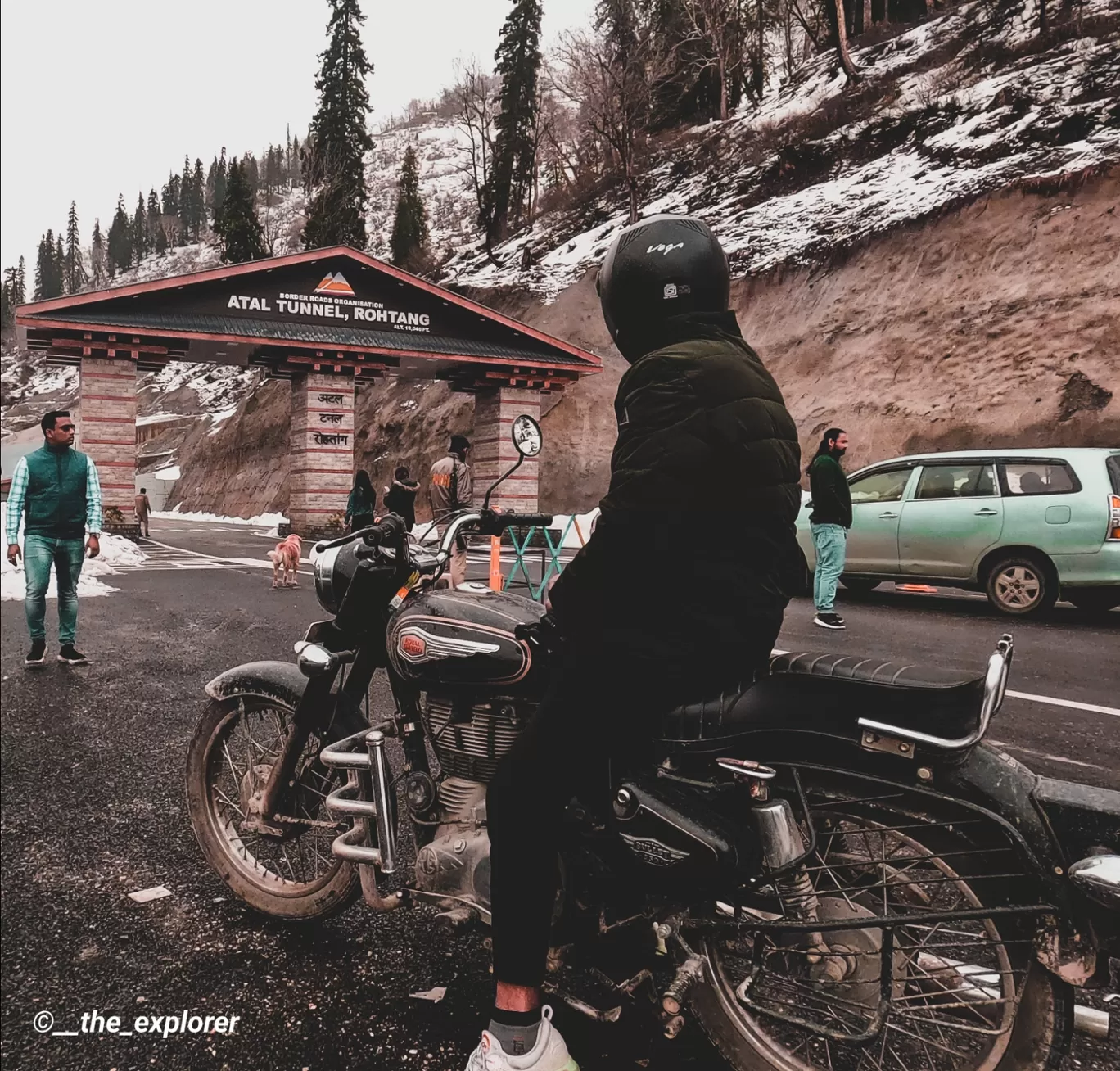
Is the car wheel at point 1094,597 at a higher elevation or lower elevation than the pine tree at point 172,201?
lower

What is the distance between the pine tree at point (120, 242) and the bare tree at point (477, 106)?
9919 cm

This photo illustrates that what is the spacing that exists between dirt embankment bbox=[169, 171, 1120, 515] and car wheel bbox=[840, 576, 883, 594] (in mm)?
5495

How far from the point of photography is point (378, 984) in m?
2.13

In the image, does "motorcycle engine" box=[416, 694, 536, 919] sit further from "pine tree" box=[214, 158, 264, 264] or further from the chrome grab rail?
"pine tree" box=[214, 158, 264, 264]

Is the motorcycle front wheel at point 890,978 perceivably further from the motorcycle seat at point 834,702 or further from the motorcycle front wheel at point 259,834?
the motorcycle front wheel at point 259,834

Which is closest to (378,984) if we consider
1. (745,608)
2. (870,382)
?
(745,608)

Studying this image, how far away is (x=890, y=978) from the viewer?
4.94ft

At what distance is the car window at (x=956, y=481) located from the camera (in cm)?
713

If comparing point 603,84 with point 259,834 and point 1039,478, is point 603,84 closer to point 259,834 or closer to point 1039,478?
point 1039,478

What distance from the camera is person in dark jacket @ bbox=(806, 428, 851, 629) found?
715cm

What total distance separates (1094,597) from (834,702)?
20.1ft

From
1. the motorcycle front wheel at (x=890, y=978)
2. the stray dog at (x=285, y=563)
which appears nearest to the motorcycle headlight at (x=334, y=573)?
the motorcycle front wheel at (x=890, y=978)

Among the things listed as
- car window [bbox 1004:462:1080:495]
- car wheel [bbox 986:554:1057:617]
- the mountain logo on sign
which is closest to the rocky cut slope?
the mountain logo on sign

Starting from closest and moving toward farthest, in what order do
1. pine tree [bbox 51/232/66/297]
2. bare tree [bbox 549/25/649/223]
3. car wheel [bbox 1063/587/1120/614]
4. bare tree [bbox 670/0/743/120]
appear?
1. car wheel [bbox 1063/587/1120/614]
2. bare tree [bbox 549/25/649/223]
3. bare tree [bbox 670/0/743/120]
4. pine tree [bbox 51/232/66/297]
